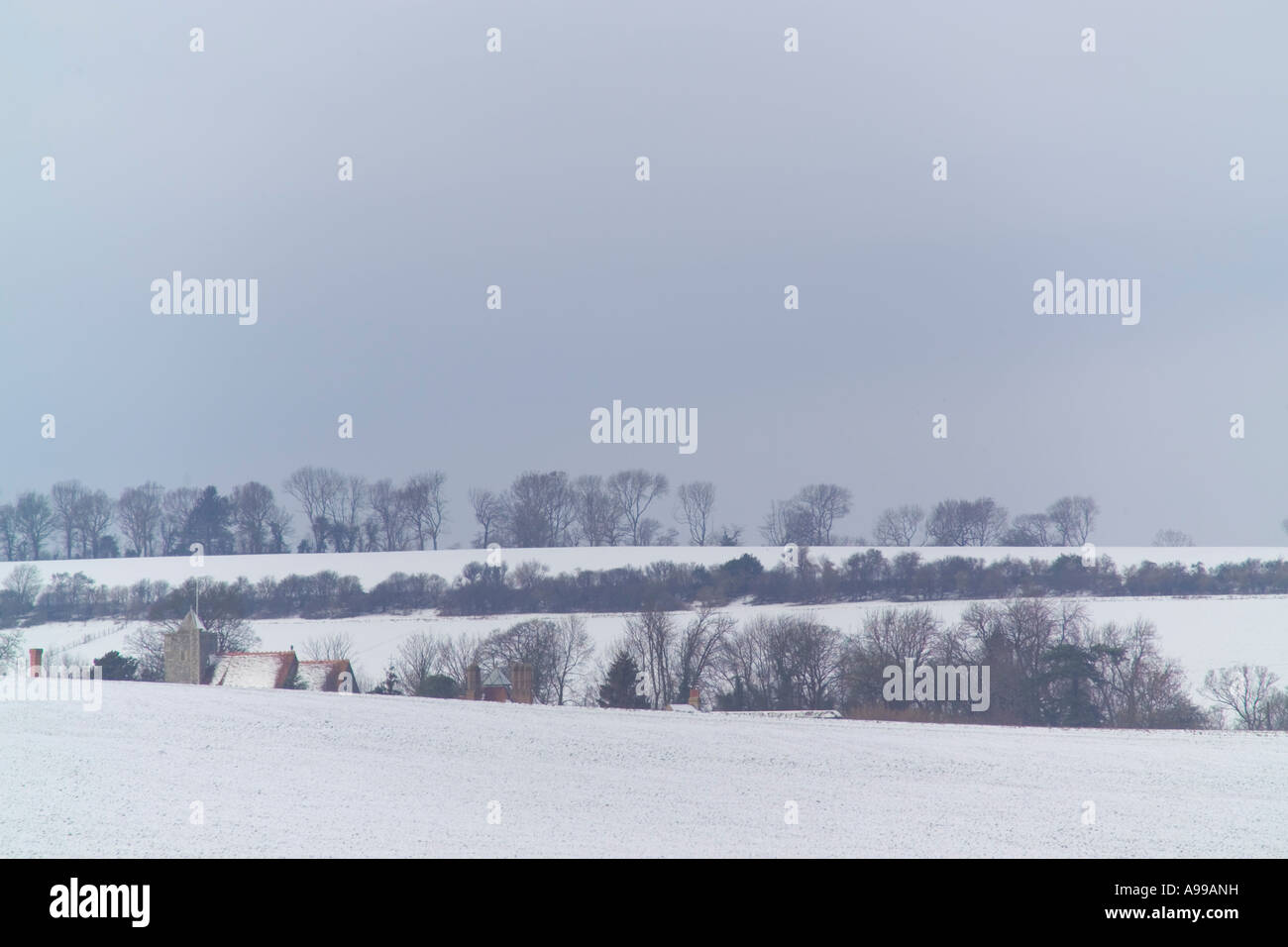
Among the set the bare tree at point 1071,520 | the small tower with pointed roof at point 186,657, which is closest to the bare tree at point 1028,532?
the bare tree at point 1071,520

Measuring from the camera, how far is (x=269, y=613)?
199ft

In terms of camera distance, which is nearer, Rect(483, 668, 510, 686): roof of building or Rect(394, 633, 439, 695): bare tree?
Rect(483, 668, 510, 686): roof of building

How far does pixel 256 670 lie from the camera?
47219 mm

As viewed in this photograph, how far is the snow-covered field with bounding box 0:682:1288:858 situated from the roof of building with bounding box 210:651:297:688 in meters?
12.1

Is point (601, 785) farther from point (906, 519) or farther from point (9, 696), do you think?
point (906, 519)

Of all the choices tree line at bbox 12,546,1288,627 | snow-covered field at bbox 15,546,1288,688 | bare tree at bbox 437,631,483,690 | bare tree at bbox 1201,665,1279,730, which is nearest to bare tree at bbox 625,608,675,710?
snow-covered field at bbox 15,546,1288,688

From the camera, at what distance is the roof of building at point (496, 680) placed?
47.5 metres

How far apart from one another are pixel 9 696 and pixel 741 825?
956 inches

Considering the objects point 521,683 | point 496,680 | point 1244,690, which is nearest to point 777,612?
point 521,683

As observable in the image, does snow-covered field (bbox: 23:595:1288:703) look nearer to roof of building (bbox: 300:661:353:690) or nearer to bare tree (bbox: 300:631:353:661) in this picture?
bare tree (bbox: 300:631:353:661)

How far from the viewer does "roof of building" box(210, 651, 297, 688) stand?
153ft

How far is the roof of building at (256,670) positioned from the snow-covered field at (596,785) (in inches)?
476
